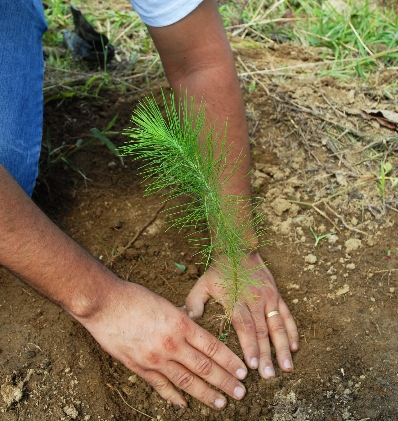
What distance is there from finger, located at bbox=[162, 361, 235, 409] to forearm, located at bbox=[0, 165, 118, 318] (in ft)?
1.13

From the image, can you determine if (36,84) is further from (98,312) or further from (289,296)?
(289,296)

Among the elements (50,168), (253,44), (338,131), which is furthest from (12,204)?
(253,44)

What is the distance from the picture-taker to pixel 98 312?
5.64ft

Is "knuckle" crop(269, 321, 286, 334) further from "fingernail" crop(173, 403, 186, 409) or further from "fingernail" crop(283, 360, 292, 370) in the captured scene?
"fingernail" crop(173, 403, 186, 409)

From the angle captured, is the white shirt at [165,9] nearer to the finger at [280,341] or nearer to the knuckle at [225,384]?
the finger at [280,341]

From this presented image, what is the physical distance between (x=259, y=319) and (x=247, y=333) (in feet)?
0.24

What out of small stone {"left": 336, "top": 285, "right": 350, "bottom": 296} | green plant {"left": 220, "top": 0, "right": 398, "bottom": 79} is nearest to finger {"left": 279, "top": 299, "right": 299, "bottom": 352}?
small stone {"left": 336, "top": 285, "right": 350, "bottom": 296}

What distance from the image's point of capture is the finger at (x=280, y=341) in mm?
1905

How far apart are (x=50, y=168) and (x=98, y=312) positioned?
3.53 ft

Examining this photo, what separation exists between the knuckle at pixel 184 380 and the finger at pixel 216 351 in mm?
89

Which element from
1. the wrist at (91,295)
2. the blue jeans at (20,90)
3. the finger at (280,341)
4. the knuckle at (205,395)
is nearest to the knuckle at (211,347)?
the knuckle at (205,395)

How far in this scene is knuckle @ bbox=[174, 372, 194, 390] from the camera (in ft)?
5.90

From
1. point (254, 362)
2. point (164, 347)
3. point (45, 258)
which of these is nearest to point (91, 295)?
point (45, 258)

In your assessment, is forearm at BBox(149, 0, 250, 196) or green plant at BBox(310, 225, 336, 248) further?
green plant at BBox(310, 225, 336, 248)
